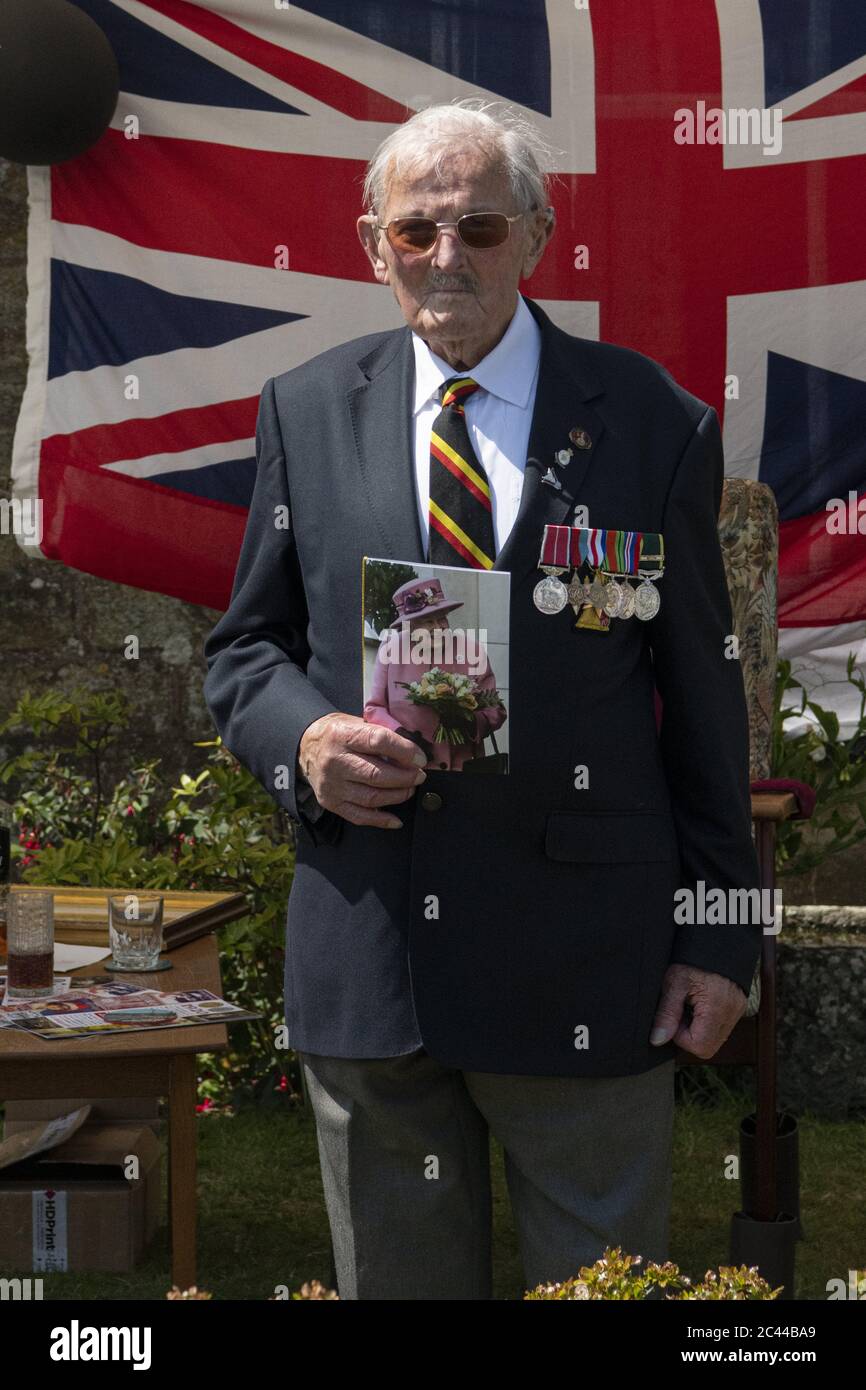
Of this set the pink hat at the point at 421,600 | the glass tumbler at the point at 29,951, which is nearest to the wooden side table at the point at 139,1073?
the glass tumbler at the point at 29,951

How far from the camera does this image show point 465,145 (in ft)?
5.55

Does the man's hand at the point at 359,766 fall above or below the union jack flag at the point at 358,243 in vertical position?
below

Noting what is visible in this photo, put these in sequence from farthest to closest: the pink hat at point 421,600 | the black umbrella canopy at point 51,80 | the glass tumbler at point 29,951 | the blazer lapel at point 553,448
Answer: the black umbrella canopy at point 51,80 < the glass tumbler at point 29,951 < the blazer lapel at point 553,448 < the pink hat at point 421,600

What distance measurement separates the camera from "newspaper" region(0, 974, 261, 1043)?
2.01m

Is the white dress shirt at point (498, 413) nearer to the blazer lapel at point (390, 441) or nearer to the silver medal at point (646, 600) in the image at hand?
the blazer lapel at point (390, 441)

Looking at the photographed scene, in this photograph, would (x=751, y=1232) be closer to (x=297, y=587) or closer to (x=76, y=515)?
(x=297, y=587)

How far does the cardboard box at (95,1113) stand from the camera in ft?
10.2

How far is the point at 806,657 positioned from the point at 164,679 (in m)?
1.70

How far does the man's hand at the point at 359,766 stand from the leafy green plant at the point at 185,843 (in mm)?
1909

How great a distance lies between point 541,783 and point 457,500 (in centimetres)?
30

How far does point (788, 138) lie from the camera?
12.1 feet

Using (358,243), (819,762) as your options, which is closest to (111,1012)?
(358,243)

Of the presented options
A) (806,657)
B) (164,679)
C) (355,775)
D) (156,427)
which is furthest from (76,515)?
(355,775)

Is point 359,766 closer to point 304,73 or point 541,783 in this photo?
point 541,783
